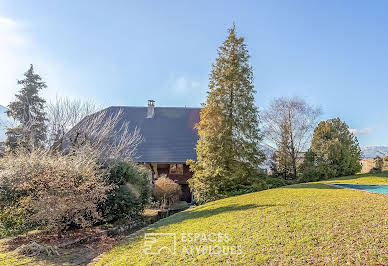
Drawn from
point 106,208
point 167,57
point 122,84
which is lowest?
point 106,208

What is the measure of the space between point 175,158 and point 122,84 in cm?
693

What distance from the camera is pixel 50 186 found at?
277 inches

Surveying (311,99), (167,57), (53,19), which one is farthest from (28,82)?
(311,99)

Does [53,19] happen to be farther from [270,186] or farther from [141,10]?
[270,186]

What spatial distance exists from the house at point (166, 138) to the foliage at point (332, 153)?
876cm

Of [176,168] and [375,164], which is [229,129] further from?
[375,164]

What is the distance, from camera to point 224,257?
381 centimetres

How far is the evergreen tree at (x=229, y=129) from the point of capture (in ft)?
40.9

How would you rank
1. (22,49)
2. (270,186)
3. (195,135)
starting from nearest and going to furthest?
(22,49) < (270,186) < (195,135)

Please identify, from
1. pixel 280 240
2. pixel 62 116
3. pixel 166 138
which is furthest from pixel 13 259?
pixel 166 138

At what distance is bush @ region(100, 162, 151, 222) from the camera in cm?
891

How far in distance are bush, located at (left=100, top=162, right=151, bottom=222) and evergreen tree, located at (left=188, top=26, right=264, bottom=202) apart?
4.07 m

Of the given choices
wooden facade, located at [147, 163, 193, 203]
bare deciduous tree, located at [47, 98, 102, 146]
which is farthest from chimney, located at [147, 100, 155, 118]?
bare deciduous tree, located at [47, 98, 102, 146]

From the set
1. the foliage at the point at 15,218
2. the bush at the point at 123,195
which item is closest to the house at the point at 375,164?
the bush at the point at 123,195
